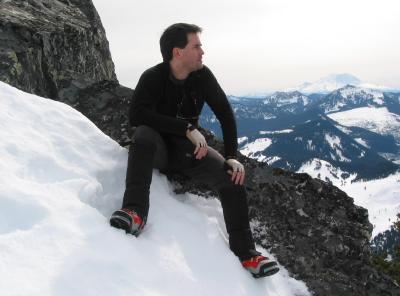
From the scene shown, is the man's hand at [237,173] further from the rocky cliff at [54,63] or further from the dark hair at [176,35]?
the rocky cliff at [54,63]

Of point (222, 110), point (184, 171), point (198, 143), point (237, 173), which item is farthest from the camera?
point (222, 110)

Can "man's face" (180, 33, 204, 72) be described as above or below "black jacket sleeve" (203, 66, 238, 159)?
above

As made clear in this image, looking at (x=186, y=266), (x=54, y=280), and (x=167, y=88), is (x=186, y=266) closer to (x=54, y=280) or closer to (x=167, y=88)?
(x=54, y=280)

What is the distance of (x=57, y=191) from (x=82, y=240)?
1.04 m

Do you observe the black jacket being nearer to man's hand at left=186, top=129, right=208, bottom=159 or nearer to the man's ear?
man's hand at left=186, top=129, right=208, bottom=159

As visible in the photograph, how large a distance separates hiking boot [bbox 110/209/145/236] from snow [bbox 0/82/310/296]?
0.11 m

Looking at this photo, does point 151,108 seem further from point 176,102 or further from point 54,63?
point 54,63

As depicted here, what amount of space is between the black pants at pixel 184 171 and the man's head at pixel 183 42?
4.58 ft

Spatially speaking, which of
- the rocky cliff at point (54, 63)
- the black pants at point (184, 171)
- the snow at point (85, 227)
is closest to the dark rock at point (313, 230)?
the snow at point (85, 227)

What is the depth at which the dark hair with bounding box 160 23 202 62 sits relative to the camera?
24.1 feet

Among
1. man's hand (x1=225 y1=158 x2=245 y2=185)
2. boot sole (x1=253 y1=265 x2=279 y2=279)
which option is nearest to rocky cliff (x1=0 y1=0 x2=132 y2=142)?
man's hand (x1=225 y1=158 x2=245 y2=185)

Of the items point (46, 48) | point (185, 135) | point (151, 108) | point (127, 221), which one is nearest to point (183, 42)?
point (151, 108)

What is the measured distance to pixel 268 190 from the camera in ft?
31.3

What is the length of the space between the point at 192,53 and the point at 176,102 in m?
0.95
